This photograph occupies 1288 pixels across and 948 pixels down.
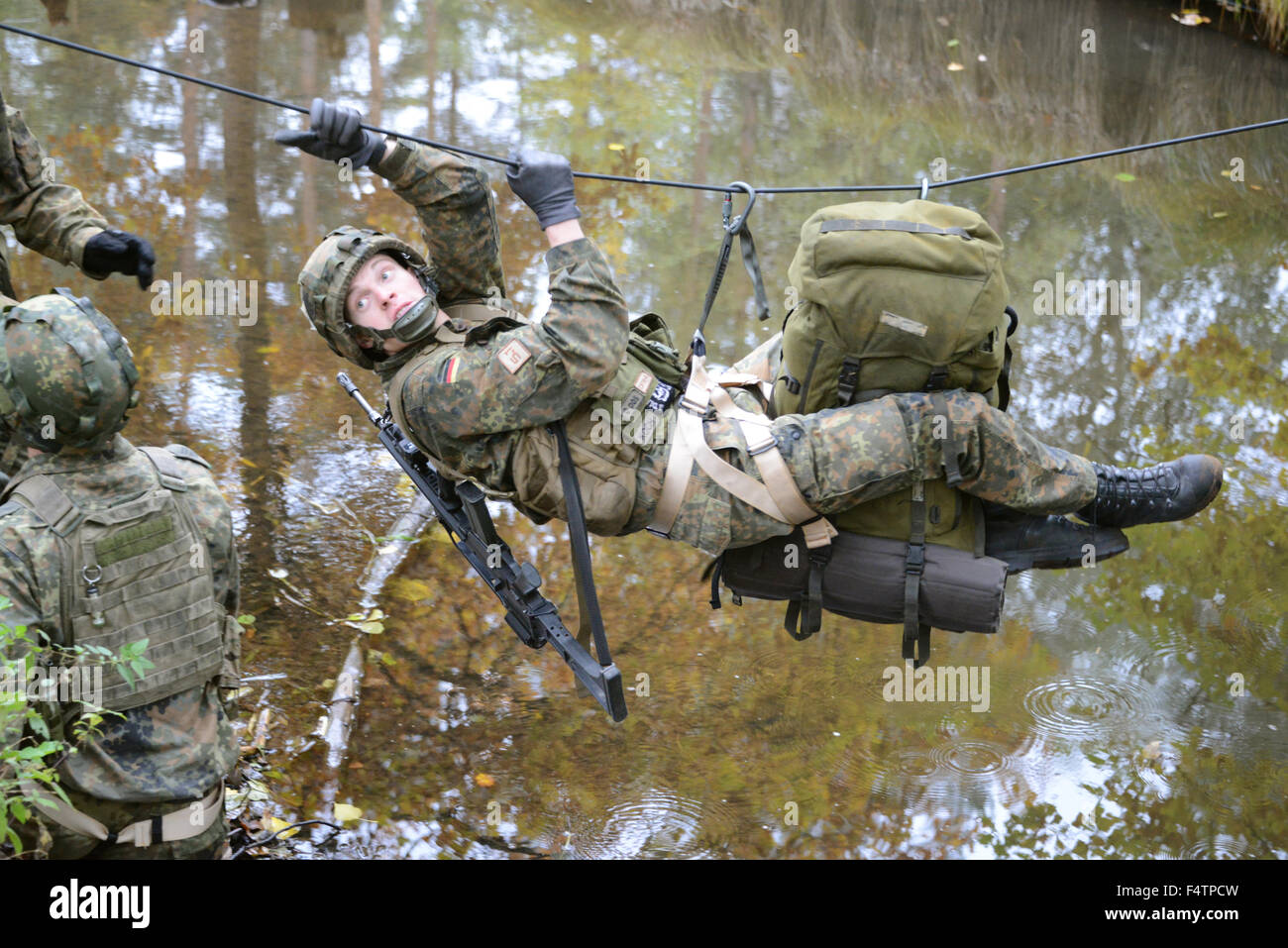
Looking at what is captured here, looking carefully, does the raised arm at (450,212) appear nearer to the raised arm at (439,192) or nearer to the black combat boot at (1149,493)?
the raised arm at (439,192)

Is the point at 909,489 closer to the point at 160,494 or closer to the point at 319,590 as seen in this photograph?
the point at 160,494

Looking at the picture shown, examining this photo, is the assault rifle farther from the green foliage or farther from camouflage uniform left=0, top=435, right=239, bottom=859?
the green foliage

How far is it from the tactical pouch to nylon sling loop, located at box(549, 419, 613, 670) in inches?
18.6

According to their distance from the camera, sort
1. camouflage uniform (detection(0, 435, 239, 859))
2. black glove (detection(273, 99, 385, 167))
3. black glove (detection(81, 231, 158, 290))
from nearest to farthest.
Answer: camouflage uniform (detection(0, 435, 239, 859)) < black glove (detection(273, 99, 385, 167)) < black glove (detection(81, 231, 158, 290))

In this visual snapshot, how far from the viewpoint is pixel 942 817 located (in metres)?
4.55

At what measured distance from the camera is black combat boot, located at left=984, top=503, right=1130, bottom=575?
3801 mm

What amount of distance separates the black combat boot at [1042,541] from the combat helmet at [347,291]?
1.88 meters

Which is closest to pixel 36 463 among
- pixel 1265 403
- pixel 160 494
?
pixel 160 494

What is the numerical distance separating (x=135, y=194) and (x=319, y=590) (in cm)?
396

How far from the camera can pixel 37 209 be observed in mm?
4223

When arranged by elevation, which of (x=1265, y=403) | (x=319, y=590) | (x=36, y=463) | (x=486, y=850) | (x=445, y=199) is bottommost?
(x=486, y=850)

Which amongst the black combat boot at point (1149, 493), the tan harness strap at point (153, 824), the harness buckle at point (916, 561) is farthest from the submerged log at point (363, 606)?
the black combat boot at point (1149, 493)

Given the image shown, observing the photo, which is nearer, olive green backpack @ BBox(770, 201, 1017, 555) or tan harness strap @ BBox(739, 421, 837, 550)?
olive green backpack @ BBox(770, 201, 1017, 555)

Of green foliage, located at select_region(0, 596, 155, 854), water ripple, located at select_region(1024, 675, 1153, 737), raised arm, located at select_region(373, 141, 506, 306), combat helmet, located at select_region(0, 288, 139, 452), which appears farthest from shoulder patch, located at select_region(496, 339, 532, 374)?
water ripple, located at select_region(1024, 675, 1153, 737)
